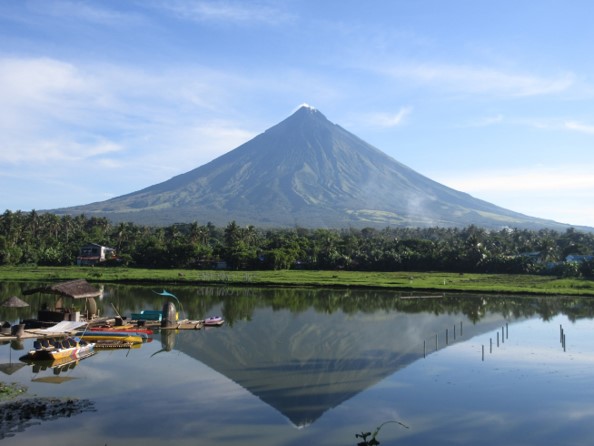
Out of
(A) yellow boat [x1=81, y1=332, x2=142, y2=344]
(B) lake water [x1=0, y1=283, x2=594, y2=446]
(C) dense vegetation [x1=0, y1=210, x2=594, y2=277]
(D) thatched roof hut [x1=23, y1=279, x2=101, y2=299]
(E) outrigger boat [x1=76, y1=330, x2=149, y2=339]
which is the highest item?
(C) dense vegetation [x1=0, y1=210, x2=594, y2=277]

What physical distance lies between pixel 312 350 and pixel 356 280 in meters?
27.6

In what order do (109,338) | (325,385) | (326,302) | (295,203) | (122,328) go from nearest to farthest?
(325,385) < (109,338) < (122,328) < (326,302) < (295,203)

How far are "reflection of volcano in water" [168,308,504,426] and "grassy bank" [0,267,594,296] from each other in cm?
1358

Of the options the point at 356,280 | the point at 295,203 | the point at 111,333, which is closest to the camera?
the point at 111,333

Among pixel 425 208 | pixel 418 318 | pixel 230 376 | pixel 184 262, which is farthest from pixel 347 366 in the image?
pixel 425 208

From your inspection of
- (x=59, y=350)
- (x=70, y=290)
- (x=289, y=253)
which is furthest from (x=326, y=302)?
(x=289, y=253)

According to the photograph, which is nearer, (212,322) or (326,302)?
(212,322)

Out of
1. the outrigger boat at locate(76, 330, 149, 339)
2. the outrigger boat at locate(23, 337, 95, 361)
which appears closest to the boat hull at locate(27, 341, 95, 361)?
the outrigger boat at locate(23, 337, 95, 361)

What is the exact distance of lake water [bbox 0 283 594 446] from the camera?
504 inches

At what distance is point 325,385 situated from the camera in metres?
16.8

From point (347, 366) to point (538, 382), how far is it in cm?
564

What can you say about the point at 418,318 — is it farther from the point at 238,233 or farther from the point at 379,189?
the point at 379,189

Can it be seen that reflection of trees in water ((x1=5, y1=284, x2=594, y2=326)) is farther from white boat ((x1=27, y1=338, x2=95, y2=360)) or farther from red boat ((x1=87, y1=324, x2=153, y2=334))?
white boat ((x1=27, y1=338, x2=95, y2=360))

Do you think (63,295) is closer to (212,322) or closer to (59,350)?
(212,322)
